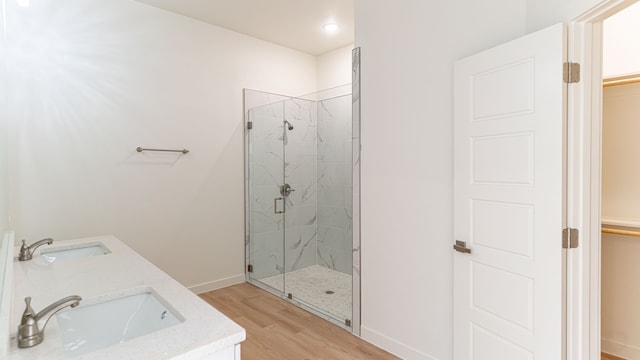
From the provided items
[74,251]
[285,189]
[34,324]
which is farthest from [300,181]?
[34,324]

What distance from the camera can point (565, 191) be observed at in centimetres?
147

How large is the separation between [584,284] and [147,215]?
3.29 metres

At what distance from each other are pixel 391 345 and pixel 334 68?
321cm

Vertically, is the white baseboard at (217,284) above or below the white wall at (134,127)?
below

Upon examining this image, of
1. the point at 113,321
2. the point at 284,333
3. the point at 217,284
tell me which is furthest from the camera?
the point at 217,284

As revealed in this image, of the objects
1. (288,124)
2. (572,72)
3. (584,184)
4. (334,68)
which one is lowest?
(584,184)

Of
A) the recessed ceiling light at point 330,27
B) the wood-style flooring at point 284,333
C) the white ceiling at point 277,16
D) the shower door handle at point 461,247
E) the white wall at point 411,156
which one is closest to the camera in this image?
the shower door handle at point 461,247

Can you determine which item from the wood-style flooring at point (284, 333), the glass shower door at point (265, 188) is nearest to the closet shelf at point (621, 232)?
the wood-style flooring at point (284, 333)

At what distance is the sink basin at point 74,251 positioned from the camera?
6.82 feet

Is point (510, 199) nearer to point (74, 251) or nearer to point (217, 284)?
point (74, 251)

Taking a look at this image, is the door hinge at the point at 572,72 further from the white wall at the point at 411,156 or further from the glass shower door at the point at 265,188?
the glass shower door at the point at 265,188

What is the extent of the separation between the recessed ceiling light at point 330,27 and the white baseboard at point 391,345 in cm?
291

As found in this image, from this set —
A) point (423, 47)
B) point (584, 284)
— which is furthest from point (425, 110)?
point (584, 284)

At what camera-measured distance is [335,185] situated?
3.99m
